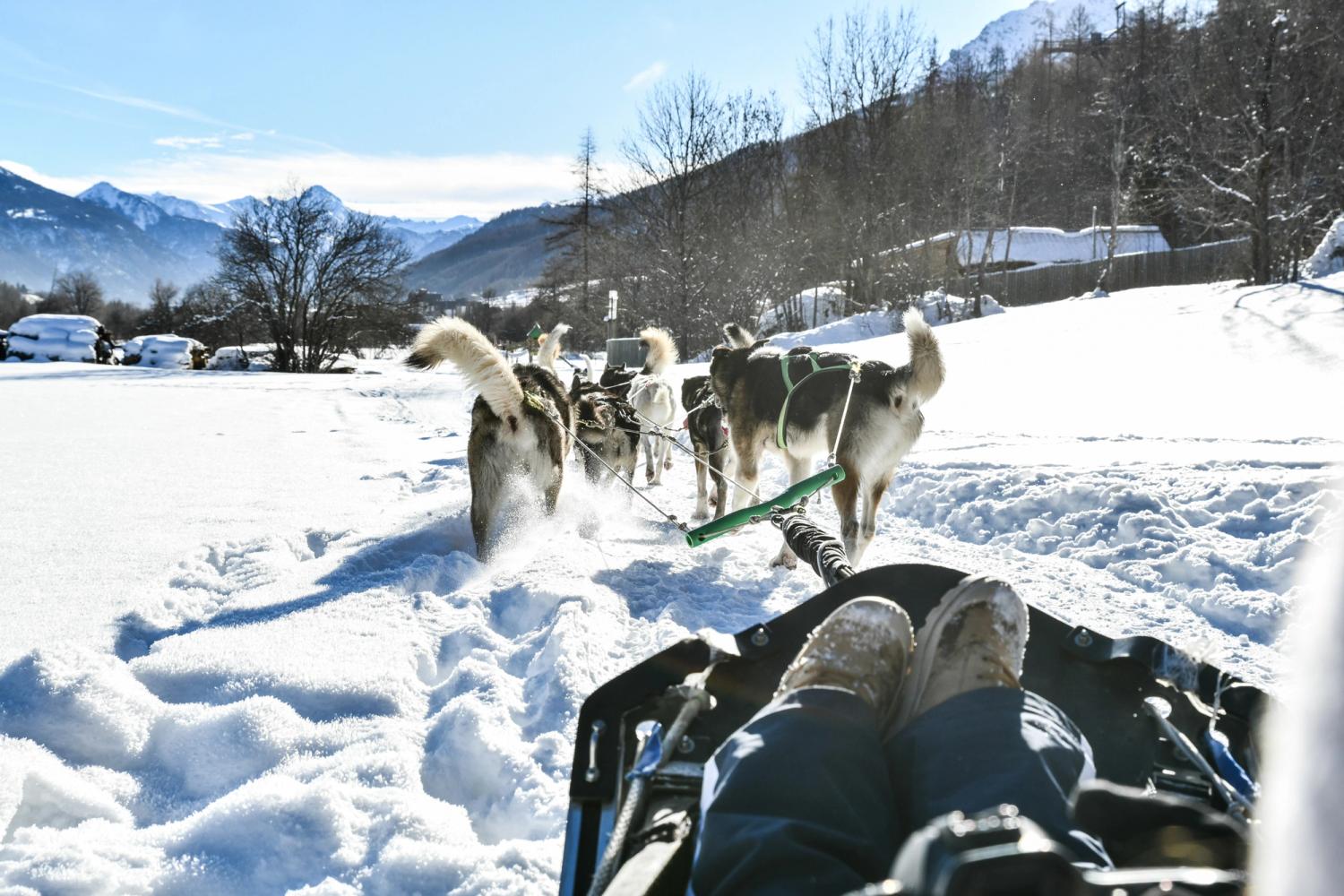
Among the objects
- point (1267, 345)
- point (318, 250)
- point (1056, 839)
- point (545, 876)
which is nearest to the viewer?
point (1056, 839)

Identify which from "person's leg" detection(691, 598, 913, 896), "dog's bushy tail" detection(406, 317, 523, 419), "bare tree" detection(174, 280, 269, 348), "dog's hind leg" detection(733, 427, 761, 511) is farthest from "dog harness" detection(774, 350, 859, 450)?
"bare tree" detection(174, 280, 269, 348)

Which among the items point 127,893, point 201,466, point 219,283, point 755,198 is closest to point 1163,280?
point 755,198

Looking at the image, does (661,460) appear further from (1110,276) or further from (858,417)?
(1110,276)

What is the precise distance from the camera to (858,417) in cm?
510

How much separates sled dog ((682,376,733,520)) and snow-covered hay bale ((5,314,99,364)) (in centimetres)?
4072

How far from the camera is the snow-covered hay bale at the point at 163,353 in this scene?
38562 millimetres

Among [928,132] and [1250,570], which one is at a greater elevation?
[928,132]

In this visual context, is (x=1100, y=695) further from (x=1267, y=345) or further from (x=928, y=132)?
(x=928, y=132)

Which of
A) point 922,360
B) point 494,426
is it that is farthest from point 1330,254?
point 494,426

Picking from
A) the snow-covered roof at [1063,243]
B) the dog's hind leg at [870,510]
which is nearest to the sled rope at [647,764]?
the dog's hind leg at [870,510]

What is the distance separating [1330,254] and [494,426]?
25.8 meters

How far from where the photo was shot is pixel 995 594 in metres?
1.94

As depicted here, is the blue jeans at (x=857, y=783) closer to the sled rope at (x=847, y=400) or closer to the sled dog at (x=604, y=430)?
the sled rope at (x=847, y=400)

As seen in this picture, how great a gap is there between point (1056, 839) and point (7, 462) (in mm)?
9185
